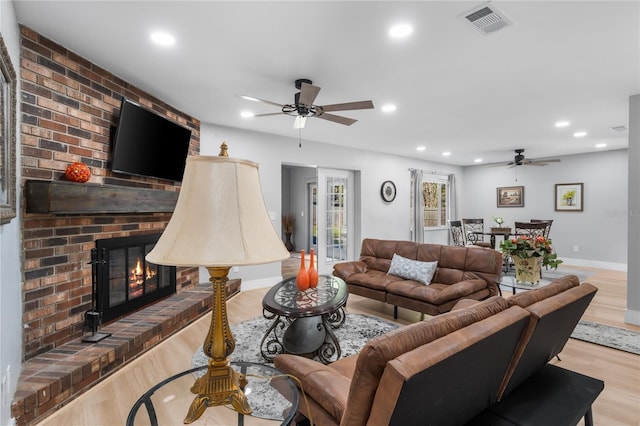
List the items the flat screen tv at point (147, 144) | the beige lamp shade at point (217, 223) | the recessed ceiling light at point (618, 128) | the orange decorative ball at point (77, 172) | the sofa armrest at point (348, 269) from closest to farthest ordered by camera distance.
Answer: the beige lamp shade at point (217, 223)
the orange decorative ball at point (77, 172)
the flat screen tv at point (147, 144)
the sofa armrest at point (348, 269)
the recessed ceiling light at point (618, 128)

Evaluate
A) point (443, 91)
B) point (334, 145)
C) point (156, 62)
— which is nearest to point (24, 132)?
point (156, 62)

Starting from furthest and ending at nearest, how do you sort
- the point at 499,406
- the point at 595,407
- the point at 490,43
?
the point at 490,43 < the point at 595,407 < the point at 499,406

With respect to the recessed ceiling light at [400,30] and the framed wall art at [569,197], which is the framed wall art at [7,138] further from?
the framed wall art at [569,197]

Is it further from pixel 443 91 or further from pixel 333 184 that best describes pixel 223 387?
pixel 333 184

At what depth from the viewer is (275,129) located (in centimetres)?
492

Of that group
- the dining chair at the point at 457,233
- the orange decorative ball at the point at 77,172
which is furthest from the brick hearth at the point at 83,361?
the dining chair at the point at 457,233

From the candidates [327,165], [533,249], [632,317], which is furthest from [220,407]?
[327,165]

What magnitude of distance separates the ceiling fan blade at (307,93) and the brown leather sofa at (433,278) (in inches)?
84.2

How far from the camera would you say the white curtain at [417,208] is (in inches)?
299

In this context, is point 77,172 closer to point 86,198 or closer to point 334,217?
point 86,198

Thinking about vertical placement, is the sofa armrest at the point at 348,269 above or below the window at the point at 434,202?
below

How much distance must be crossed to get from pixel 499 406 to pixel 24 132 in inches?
128

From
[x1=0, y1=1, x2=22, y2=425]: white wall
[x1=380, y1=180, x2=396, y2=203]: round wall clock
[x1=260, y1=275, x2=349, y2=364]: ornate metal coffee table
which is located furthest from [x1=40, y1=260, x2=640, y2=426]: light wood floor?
[x1=380, y1=180, x2=396, y2=203]: round wall clock

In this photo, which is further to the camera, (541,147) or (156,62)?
(541,147)
